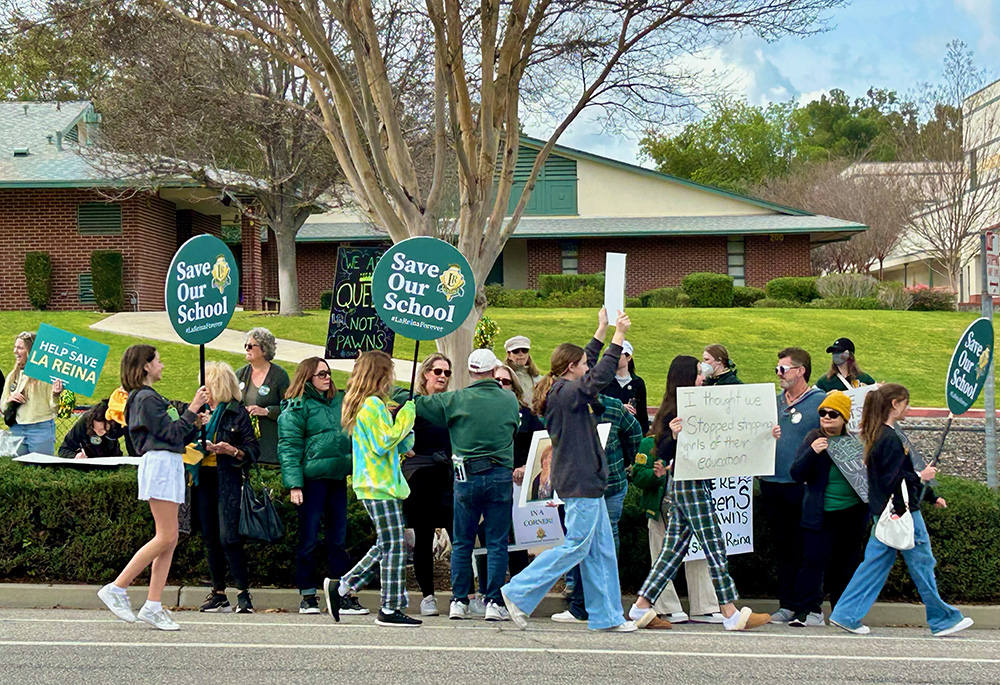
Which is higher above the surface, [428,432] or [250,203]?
[250,203]

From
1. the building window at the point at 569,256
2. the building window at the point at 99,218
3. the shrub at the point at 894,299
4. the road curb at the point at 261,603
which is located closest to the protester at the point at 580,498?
the road curb at the point at 261,603

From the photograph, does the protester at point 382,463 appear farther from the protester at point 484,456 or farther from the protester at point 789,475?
the protester at point 789,475

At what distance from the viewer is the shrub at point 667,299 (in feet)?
111

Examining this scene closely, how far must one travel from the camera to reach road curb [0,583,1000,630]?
878cm

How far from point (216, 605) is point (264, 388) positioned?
1.66 metres

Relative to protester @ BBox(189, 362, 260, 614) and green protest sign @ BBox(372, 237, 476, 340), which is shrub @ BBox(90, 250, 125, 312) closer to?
protester @ BBox(189, 362, 260, 614)

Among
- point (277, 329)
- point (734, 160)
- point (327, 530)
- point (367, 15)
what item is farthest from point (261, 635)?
point (734, 160)

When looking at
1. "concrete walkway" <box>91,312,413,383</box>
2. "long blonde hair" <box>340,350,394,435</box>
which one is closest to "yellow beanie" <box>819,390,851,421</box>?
"long blonde hair" <box>340,350,394,435</box>

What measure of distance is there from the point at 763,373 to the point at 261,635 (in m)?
15.4

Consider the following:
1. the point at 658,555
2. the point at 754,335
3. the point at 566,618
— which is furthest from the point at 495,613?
the point at 754,335

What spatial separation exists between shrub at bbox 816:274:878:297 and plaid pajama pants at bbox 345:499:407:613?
94.0ft

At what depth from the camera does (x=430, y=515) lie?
8.64m

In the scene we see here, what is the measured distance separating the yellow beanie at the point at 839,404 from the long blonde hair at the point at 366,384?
9.95 ft

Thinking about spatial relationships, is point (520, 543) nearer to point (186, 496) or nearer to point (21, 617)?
point (186, 496)
